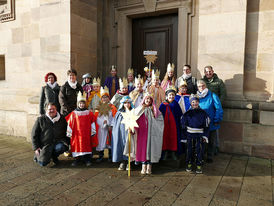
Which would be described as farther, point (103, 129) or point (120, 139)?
point (103, 129)

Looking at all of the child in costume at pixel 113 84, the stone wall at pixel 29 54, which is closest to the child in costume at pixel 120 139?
the child in costume at pixel 113 84

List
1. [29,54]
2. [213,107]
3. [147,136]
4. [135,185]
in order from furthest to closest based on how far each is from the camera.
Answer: [29,54] → [213,107] → [147,136] → [135,185]

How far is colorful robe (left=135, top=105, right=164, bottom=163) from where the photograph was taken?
12.2ft

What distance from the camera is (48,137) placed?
412cm

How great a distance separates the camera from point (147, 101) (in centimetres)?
372

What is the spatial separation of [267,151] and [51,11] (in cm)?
607

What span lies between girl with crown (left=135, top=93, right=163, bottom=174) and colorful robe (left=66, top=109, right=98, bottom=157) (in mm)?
961

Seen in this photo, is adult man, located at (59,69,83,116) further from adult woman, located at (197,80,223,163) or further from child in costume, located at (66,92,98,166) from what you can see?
adult woman, located at (197,80,223,163)

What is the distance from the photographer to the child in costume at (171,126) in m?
3.96

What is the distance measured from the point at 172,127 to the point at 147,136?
54cm

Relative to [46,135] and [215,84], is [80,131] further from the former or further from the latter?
[215,84]

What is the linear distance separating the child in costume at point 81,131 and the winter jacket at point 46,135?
0.85 ft

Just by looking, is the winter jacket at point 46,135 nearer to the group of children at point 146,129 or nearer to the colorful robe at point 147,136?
the group of children at point 146,129

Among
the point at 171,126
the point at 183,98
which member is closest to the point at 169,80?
the point at 183,98
